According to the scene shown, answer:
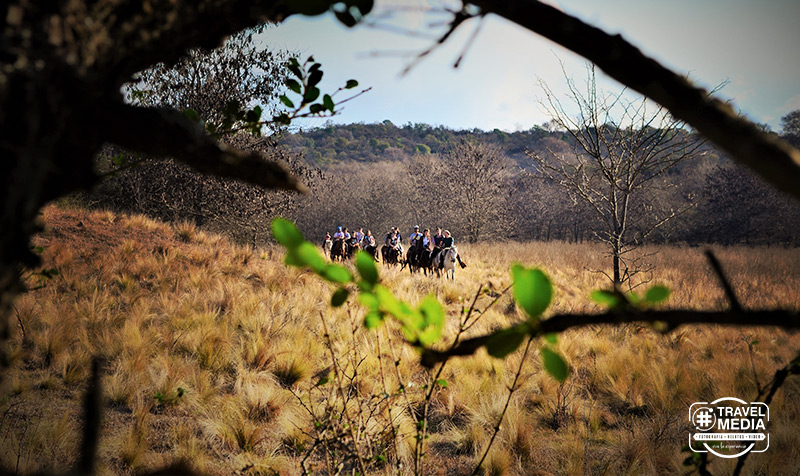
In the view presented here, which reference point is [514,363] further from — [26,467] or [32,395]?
[32,395]

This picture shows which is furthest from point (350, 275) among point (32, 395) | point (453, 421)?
point (32, 395)

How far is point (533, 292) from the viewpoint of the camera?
0.47 m

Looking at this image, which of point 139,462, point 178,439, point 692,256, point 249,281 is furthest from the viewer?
point 692,256

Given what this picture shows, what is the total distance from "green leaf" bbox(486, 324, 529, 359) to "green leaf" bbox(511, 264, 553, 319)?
39 millimetres

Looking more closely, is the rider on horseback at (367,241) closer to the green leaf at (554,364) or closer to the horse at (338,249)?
the horse at (338,249)

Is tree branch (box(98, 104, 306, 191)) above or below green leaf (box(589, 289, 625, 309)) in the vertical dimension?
above

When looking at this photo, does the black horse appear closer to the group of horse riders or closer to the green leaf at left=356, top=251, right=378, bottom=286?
the group of horse riders

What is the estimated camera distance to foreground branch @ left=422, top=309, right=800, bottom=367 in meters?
0.43

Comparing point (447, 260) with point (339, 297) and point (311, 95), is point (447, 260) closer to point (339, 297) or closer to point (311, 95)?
point (311, 95)

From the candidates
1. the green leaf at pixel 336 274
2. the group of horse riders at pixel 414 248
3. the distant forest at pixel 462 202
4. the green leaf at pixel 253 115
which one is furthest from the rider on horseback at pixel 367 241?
the green leaf at pixel 336 274

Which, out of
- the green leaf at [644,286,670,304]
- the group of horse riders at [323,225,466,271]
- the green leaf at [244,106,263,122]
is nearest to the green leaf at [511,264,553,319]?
the green leaf at [644,286,670,304]

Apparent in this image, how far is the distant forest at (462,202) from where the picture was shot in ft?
43.9

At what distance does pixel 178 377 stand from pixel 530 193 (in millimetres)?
38236

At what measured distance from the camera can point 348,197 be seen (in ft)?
119
